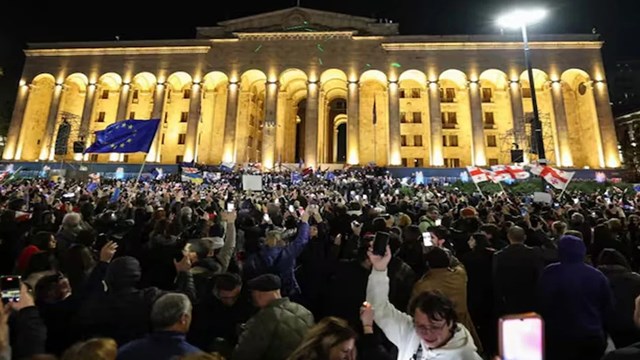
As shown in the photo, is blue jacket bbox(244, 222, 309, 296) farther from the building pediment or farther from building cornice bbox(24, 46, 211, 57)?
building cornice bbox(24, 46, 211, 57)

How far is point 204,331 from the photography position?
11.3ft

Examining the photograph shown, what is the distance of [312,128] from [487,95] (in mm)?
21551

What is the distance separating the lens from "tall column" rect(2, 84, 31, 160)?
3778cm

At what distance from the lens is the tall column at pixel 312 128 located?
122ft

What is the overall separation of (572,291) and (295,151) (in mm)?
44676

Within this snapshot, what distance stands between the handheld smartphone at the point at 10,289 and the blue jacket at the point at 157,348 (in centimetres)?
94

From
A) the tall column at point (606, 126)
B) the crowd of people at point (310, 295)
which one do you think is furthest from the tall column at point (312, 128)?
the crowd of people at point (310, 295)

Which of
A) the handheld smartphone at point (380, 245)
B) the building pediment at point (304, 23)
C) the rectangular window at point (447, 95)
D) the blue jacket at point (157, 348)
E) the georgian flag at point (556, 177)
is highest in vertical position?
the building pediment at point (304, 23)

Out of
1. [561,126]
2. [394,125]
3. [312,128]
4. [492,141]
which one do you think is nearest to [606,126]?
[561,126]

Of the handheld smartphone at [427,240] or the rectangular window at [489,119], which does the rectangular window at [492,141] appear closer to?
the rectangular window at [489,119]

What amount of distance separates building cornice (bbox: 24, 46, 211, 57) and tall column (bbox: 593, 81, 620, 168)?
42173 mm

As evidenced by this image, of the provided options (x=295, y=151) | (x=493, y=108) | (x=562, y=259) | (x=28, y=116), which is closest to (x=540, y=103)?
(x=493, y=108)

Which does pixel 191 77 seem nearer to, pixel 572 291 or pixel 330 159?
pixel 330 159

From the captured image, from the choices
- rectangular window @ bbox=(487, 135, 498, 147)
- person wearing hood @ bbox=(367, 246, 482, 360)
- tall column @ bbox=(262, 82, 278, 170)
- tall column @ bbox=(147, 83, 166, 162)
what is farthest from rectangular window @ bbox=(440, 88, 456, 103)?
person wearing hood @ bbox=(367, 246, 482, 360)
